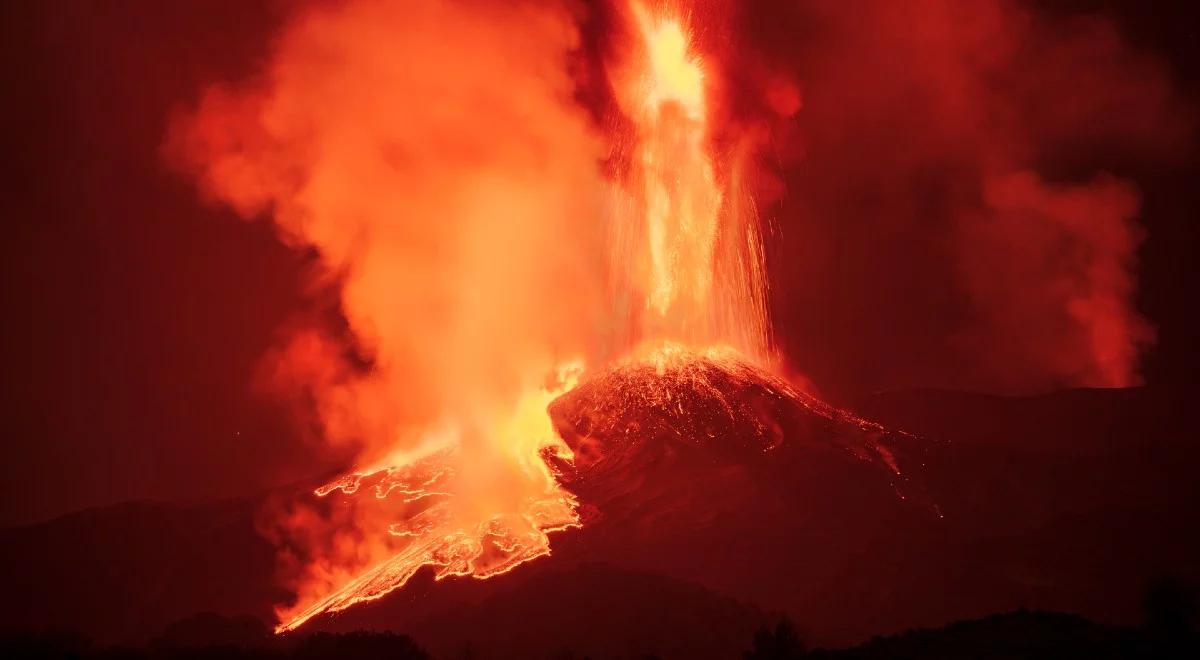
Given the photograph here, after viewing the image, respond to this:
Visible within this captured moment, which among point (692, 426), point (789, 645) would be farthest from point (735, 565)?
point (789, 645)

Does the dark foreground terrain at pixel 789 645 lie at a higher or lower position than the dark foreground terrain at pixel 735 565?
lower

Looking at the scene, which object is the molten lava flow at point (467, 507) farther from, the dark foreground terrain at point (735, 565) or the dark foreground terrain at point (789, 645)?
the dark foreground terrain at point (789, 645)

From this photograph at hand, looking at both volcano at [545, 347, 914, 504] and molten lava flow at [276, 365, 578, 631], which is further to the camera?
volcano at [545, 347, 914, 504]

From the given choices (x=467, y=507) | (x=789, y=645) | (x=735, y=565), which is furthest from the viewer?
(x=467, y=507)

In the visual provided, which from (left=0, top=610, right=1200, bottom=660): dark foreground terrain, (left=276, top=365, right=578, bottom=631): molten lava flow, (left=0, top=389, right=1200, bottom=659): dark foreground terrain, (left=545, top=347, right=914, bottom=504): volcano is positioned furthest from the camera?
(left=545, top=347, right=914, bottom=504): volcano

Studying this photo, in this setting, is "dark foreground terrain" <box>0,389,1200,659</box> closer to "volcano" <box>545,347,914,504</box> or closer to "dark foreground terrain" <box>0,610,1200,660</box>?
"dark foreground terrain" <box>0,610,1200,660</box>

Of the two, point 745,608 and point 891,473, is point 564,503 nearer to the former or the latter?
point 745,608

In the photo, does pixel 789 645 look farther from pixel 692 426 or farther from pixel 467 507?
pixel 692 426

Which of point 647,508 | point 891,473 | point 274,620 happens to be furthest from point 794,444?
point 274,620

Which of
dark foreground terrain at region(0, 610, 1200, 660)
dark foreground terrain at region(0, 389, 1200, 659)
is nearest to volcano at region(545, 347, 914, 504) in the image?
dark foreground terrain at region(0, 389, 1200, 659)

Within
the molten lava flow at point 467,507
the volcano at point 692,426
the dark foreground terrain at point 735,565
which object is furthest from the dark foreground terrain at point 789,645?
the volcano at point 692,426

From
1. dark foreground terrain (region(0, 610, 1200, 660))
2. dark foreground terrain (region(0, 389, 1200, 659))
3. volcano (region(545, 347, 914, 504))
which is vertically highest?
volcano (region(545, 347, 914, 504))

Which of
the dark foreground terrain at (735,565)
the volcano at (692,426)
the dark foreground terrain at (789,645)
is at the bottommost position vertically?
the dark foreground terrain at (789,645)
